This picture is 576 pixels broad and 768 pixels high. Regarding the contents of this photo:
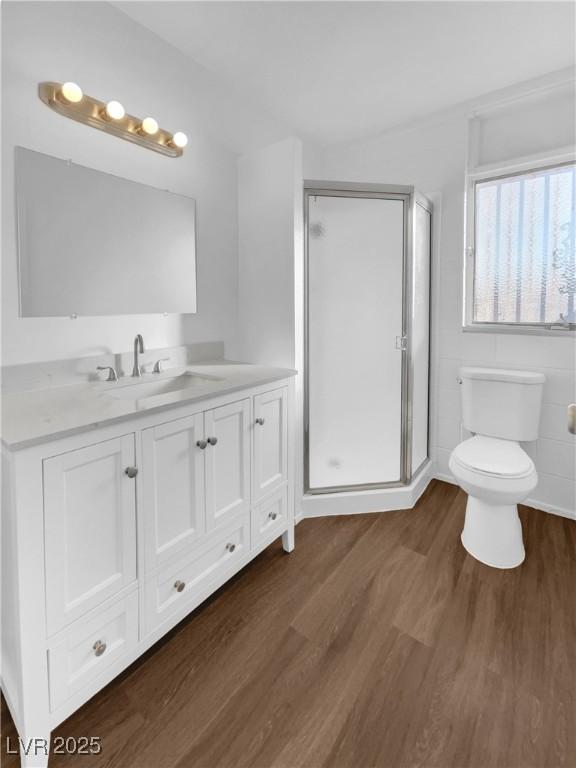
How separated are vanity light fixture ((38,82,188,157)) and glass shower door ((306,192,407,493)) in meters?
0.73

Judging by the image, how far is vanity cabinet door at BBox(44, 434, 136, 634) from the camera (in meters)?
1.05

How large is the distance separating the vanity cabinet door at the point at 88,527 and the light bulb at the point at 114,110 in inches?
52.0

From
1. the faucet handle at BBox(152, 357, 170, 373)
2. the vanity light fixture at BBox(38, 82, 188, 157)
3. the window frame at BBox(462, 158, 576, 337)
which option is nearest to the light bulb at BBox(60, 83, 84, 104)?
the vanity light fixture at BBox(38, 82, 188, 157)

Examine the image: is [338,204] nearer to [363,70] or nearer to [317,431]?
[363,70]

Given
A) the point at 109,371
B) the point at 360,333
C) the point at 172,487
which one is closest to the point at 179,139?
the point at 109,371

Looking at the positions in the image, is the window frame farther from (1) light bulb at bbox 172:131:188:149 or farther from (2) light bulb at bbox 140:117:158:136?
(2) light bulb at bbox 140:117:158:136

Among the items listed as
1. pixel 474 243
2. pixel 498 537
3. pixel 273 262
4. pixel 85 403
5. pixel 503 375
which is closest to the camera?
pixel 85 403

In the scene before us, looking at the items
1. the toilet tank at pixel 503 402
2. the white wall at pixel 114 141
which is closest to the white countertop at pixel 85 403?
the white wall at pixel 114 141

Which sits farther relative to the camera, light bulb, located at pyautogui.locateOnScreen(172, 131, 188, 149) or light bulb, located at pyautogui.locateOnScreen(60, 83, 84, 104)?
light bulb, located at pyautogui.locateOnScreen(172, 131, 188, 149)

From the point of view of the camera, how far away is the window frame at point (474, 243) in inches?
89.7

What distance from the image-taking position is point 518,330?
242cm

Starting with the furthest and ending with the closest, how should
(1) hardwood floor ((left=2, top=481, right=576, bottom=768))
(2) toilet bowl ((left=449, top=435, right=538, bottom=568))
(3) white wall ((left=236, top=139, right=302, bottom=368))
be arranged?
(3) white wall ((left=236, top=139, right=302, bottom=368)) → (2) toilet bowl ((left=449, top=435, right=538, bottom=568)) → (1) hardwood floor ((left=2, top=481, right=576, bottom=768))

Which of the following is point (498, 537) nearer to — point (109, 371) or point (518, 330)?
point (518, 330)

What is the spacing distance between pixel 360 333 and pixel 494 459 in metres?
0.96
